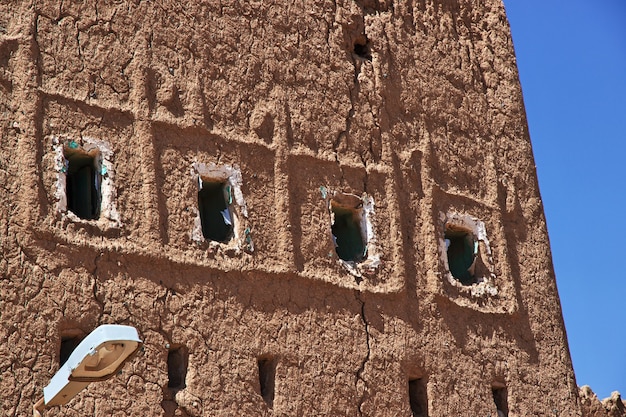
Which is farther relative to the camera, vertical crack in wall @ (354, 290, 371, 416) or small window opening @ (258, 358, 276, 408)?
vertical crack in wall @ (354, 290, 371, 416)

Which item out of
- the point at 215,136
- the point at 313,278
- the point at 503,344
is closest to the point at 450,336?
the point at 503,344

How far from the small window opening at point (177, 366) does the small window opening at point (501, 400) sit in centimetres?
300

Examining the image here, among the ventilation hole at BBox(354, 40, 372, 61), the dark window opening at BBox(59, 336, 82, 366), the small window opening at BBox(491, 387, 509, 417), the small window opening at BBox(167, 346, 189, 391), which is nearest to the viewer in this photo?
the dark window opening at BBox(59, 336, 82, 366)

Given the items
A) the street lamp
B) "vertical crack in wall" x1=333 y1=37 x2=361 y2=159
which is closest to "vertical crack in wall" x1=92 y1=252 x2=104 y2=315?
the street lamp

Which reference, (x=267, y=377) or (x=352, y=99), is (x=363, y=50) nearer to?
(x=352, y=99)

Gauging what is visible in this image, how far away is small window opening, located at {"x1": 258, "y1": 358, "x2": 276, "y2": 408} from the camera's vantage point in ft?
33.1

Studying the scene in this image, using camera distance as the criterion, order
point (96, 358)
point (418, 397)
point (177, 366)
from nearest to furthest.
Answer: point (96, 358), point (177, 366), point (418, 397)

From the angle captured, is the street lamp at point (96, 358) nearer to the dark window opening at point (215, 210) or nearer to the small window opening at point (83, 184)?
the small window opening at point (83, 184)

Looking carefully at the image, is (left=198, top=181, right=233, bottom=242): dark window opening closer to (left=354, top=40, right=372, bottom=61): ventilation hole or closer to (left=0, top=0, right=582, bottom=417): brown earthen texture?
(left=0, top=0, right=582, bottom=417): brown earthen texture

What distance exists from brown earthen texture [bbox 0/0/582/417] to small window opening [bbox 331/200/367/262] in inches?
5.0

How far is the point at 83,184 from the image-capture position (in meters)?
9.92

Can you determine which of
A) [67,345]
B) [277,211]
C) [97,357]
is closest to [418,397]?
[277,211]

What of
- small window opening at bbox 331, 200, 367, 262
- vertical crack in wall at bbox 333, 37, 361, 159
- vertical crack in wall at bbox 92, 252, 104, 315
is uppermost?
vertical crack in wall at bbox 333, 37, 361, 159

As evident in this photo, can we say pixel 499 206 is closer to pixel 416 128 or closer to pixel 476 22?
pixel 416 128
